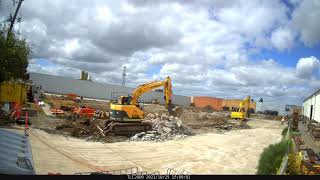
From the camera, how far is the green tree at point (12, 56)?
762 inches

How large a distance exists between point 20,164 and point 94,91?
72.1 meters

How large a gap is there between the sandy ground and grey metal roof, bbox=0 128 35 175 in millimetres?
6104

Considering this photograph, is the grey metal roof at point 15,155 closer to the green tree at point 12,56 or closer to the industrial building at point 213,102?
the green tree at point 12,56

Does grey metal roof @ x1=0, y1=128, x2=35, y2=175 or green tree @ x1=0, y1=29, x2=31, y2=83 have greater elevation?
green tree @ x1=0, y1=29, x2=31, y2=83

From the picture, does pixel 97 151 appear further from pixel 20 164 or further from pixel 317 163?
pixel 20 164

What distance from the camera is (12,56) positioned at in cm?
2002

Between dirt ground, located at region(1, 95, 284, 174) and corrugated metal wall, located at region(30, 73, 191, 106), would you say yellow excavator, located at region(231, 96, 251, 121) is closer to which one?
corrugated metal wall, located at region(30, 73, 191, 106)

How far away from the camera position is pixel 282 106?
89.3 meters

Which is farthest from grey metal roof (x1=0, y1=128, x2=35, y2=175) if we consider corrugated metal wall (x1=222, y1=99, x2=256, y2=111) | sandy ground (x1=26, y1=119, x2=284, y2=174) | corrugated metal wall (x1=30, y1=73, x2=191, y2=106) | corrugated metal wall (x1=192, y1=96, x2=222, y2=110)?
corrugated metal wall (x1=192, y1=96, x2=222, y2=110)

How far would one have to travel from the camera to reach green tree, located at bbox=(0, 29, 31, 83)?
19.3 meters

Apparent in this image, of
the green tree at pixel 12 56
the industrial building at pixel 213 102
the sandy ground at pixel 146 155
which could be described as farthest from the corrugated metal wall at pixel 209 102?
the green tree at pixel 12 56

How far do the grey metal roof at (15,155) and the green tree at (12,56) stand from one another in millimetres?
11472

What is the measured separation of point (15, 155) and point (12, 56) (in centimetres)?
1364

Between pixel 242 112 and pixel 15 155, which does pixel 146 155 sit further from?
pixel 242 112
